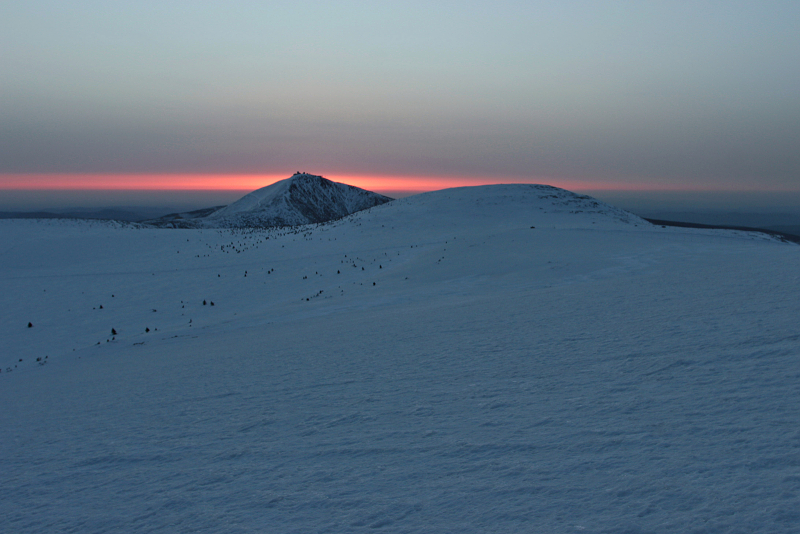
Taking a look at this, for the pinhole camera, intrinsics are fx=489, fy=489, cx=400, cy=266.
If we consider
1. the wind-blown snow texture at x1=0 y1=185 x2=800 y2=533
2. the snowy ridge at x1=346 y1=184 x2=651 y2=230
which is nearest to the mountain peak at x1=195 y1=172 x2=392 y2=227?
the snowy ridge at x1=346 y1=184 x2=651 y2=230

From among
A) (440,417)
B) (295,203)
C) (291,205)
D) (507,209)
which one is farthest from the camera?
(295,203)

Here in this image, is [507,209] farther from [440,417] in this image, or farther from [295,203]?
[295,203]

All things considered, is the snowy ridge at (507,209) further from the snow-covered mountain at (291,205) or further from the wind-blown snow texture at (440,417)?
the snow-covered mountain at (291,205)

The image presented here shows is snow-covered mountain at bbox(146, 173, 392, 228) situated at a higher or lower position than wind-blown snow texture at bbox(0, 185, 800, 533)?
higher

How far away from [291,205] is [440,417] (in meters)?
120

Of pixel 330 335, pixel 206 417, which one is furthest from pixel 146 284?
pixel 206 417

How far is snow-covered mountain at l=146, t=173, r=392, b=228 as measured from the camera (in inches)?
4218

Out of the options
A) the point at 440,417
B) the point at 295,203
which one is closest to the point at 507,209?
the point at 440,417

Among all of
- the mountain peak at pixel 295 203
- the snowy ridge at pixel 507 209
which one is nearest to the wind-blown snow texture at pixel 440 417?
the snowy ridge at pixel 507 209

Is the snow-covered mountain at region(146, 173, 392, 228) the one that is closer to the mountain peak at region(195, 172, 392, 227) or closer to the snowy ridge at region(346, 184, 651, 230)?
the mountain peak at region(195, 172, 392, 227)

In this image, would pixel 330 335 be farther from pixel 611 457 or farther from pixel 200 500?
pixel 611 457

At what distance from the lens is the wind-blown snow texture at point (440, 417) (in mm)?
3432

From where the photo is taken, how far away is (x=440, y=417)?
5109mm

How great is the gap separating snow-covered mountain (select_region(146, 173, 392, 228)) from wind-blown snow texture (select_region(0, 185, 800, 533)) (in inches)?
3489
